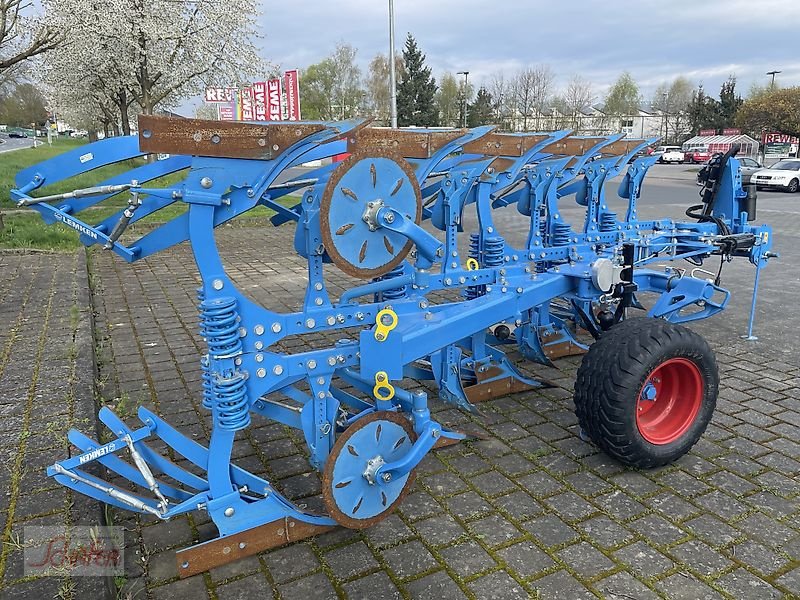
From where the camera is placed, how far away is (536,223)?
194 inches

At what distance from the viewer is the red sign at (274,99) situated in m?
20.4

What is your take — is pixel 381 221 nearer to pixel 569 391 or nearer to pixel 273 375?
pixel 273 375

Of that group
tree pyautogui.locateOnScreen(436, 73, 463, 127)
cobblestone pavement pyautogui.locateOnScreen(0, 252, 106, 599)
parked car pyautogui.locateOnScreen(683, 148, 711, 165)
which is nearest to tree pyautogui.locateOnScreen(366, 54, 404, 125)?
tree pyautogui.locateOnScreen(436, 73, 463, 127)

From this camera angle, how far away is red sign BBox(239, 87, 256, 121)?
22656 mm

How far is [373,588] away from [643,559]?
1261 mm

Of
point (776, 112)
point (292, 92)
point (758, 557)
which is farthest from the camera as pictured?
point (776, 112)

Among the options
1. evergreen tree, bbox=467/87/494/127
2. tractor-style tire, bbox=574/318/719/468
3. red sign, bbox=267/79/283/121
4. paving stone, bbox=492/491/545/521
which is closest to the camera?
paving stone, bbox=492/491/545/521

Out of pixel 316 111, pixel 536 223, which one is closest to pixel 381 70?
pixel 316 111

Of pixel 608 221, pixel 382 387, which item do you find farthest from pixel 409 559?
pixel 608 221

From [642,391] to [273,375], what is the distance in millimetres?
2102

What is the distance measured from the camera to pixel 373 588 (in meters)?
2.69

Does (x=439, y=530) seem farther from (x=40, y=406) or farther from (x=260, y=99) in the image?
(x=260, y=99)

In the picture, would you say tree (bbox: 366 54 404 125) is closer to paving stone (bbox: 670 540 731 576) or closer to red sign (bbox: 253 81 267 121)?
red sign (bbox: 253 81 267 121)

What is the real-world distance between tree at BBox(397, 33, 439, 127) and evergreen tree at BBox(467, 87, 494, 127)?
7.49m
